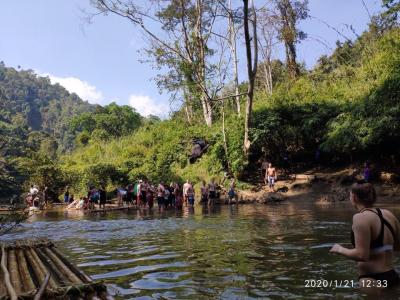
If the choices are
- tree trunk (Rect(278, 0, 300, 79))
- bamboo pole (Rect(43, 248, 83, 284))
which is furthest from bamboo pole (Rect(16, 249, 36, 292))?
tree trunk (Rect(278, 0, 300, 79))

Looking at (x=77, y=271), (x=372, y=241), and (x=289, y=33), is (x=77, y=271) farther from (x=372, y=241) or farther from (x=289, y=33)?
(x=289, y=33)

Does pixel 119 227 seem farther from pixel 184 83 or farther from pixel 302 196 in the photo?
pixel 184 83

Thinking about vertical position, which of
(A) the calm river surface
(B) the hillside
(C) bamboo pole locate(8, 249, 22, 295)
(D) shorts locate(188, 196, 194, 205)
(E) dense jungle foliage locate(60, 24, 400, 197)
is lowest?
(A) the calm river surface

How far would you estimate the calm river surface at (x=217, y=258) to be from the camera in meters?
5.60

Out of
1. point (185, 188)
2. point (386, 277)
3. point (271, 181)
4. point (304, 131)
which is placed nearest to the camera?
point (386, 277)

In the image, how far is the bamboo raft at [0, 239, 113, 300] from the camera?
13.9 feet

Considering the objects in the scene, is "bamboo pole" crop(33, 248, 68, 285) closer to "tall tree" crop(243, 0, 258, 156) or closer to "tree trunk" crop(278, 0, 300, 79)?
"tall tree" crop(243, 0, 258, 156)

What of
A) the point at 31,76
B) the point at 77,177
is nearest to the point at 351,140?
the point at 77,177

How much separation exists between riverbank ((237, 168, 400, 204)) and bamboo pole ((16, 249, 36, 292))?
16.6m

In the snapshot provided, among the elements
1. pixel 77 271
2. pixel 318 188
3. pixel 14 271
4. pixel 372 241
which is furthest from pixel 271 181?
pixel 372 241

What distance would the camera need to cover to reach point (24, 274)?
538cm

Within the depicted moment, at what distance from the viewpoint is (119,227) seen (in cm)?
1417

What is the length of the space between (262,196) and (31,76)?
162 meters

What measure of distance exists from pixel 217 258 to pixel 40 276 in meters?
3.35
